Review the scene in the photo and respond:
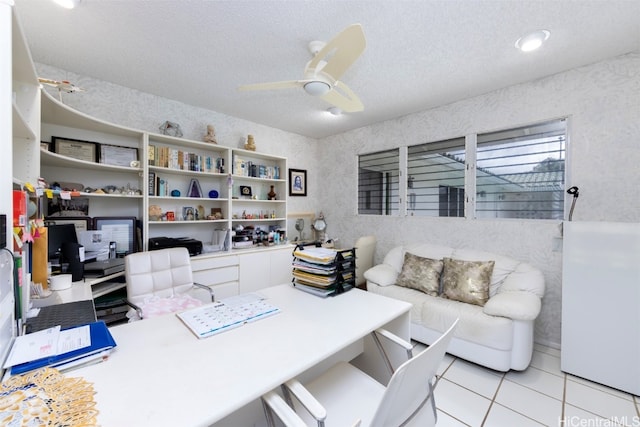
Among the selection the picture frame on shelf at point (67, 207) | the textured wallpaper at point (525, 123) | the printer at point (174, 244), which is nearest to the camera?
the textured wallpaper at point (525, 123)

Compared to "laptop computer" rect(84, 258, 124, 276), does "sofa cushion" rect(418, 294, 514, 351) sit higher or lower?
lower

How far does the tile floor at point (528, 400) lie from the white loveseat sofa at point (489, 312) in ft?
0.41

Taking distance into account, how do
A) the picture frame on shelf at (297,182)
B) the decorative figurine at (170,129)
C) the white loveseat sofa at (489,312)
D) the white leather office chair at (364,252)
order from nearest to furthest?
the white loveseat sofa at (489,312)
the decorative figurine at (170,129)
the white leather office chair at (364,252)
the picture frame on shelf at (297,182)

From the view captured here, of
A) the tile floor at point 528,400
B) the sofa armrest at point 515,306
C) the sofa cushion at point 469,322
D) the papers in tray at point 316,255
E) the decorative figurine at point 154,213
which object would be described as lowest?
the tile floor at point 528,400

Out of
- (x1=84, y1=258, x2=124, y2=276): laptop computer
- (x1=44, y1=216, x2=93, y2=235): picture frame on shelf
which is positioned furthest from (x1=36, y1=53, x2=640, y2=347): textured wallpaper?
(x1=84, y1=258, x2=124, y2=276): laptop computer

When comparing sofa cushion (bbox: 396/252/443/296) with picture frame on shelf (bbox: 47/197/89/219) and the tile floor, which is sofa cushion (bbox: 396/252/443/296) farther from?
picture frame on shelf (bbox: 47/197/89/219)

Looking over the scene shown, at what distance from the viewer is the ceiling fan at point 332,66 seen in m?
1.33

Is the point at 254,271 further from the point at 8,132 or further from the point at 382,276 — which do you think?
the point at 8,132

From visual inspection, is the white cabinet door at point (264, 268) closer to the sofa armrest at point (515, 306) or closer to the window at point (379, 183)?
the window at point (379, 183)

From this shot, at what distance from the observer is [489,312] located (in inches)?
83.7

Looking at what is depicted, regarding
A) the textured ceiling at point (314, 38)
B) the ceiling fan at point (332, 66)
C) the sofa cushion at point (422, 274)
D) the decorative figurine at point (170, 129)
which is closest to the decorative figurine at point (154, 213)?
the decorative figurine at point (170, 129)

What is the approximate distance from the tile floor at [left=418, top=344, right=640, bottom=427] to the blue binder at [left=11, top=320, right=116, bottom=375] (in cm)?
185

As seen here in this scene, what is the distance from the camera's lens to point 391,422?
89cm

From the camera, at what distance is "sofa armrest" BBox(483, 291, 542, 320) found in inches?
77.9
